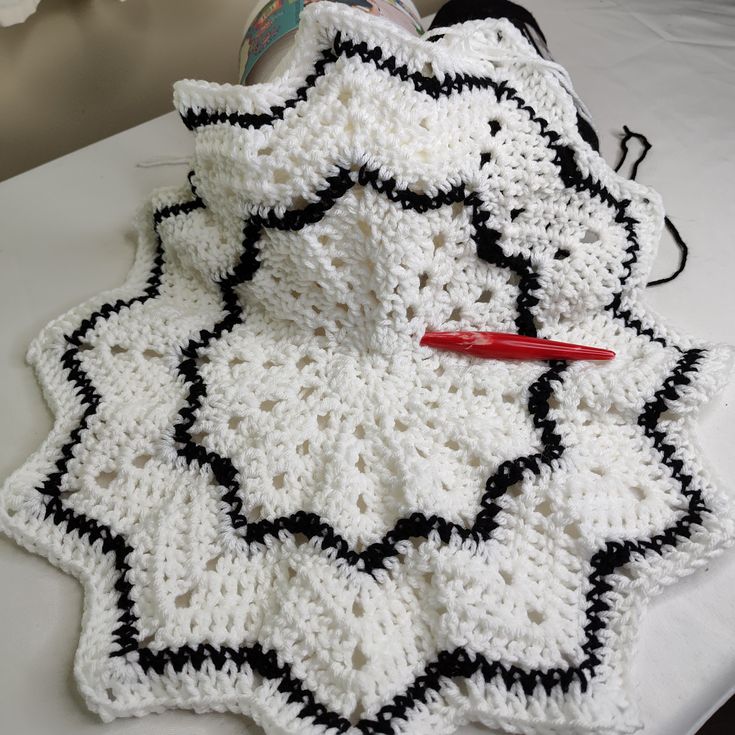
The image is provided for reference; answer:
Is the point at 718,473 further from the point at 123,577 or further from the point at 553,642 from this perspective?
the point at 123,577

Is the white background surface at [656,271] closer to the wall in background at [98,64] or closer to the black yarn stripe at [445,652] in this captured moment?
the black yarn stripe at [445,652]

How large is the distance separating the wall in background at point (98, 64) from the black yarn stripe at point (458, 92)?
41cm

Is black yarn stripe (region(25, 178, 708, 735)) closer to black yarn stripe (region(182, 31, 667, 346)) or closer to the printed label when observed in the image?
black yarn stripe (region(182, 31, 667, 346))

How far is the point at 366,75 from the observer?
0.46 metres

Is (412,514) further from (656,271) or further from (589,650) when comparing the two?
(656,271)

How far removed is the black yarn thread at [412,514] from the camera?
42 cm

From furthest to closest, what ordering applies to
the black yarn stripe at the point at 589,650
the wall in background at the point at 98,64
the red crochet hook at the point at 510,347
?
1. the wall in background at the point at 98,64
2. the red crochet hook at the point at 510,347
3. the black yarn stripe at the point at 589,650

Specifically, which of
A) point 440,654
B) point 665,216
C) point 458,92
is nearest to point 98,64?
point 458,92

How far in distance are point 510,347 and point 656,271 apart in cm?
17

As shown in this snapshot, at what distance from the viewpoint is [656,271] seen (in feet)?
1.86

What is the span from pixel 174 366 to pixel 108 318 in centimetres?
8

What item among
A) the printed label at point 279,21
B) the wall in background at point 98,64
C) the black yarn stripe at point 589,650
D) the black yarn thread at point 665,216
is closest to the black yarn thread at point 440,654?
the black yarn stripe at point 589,650

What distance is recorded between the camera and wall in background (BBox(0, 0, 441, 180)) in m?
0.79

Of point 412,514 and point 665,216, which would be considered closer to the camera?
point 412,514
